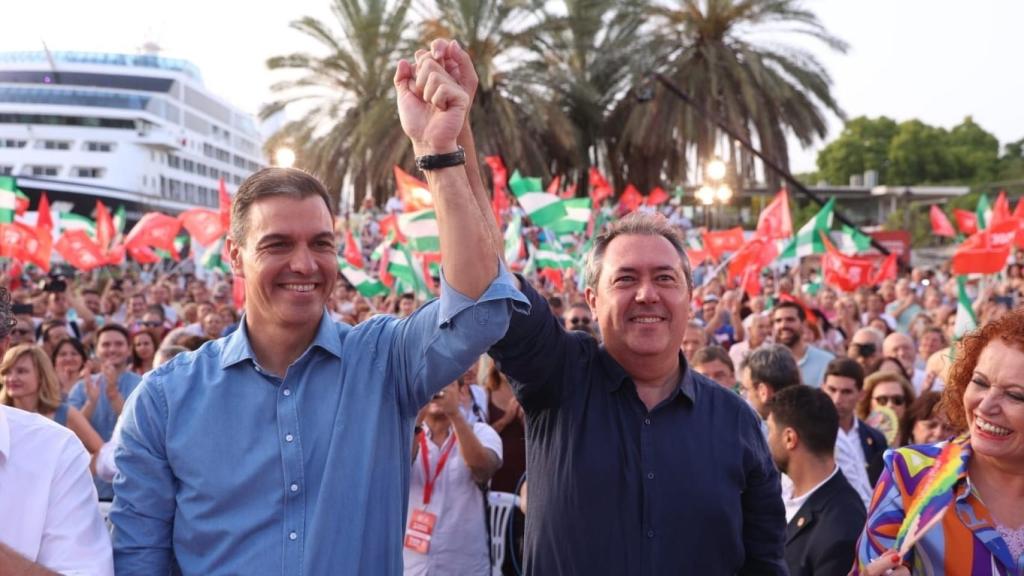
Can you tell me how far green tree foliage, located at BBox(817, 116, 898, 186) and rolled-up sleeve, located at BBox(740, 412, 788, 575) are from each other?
70.7 metres

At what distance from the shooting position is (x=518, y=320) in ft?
8.58

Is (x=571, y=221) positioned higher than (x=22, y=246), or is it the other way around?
(x=571, y=221)

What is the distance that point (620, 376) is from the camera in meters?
2.88

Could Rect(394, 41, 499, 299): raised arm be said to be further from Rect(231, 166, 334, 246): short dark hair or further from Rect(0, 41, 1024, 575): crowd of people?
Rect(231, 166, 334, 246): short dark hair

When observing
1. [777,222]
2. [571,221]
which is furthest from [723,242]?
[571,221]

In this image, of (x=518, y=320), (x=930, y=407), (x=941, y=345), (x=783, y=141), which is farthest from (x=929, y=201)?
(x=518, y=320)

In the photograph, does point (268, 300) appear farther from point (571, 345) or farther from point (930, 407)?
point (930, 407)

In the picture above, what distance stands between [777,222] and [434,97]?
13.5 meters

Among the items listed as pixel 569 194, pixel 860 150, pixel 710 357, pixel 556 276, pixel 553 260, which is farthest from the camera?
pixel 860 150

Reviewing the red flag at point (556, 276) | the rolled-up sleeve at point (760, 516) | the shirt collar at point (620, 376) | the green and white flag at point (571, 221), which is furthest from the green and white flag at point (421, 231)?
the rolled-up sleeve at point (760, 516)

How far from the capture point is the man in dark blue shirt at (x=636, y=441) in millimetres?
2744

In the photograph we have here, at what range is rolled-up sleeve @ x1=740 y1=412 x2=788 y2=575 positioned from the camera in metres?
2.89

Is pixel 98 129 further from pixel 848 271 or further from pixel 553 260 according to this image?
pixel 848 271

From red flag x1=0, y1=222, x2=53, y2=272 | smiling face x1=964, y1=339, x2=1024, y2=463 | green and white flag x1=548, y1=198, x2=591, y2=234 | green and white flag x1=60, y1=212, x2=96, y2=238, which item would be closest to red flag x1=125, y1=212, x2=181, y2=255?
green and white flag x1=60, y1=212, x2=96, y2=238
